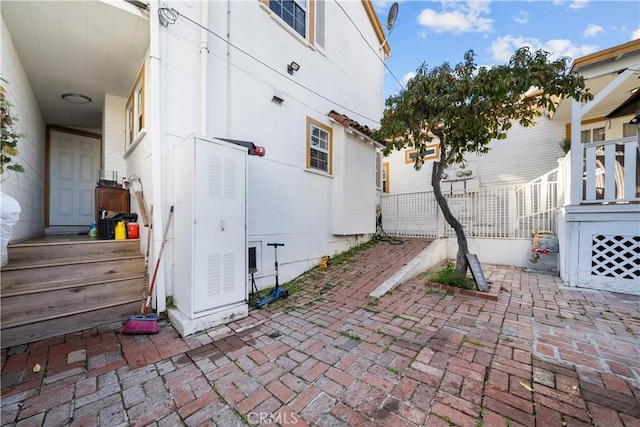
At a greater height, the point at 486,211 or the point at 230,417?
the point at 486,211

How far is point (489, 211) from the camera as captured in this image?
687 centimetres

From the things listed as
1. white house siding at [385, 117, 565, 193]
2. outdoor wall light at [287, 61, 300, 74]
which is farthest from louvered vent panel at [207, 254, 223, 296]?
white house siding at [385, 117, 565, 193]

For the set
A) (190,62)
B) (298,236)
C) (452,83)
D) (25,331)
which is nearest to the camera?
(25,331)

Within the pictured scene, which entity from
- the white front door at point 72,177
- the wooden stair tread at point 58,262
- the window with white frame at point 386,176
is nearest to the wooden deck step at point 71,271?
the wooden stair tread at point 58,262

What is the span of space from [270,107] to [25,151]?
399 cm

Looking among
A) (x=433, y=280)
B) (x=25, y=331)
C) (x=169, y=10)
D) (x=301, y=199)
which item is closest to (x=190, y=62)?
(x=169, y=10)

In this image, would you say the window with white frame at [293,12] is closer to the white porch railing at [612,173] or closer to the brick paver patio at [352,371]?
the brick paver patio at [352,371]

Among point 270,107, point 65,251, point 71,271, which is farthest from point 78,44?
point 71,271

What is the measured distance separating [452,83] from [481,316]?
12.2ft

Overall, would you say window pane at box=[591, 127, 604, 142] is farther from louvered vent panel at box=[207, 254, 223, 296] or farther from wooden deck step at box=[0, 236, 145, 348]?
wooden deck step at box=[0, 236, 145, 348]

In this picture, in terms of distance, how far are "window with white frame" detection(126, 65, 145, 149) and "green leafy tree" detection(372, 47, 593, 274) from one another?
14.8 feet

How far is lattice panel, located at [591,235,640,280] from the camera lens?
4.12 metres

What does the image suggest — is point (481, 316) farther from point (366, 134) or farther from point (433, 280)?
point (366, 134)

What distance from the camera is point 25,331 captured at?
2637 millimetres
